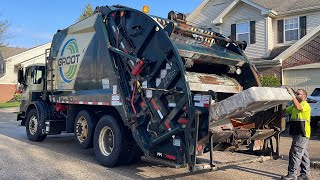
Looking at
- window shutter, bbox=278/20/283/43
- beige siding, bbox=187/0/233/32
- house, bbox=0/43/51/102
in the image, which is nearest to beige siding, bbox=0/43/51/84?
house, bbox=0/43/51/102

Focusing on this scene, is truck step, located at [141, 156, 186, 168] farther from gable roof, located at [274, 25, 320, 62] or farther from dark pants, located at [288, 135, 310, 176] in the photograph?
gable roof, located at [274, 25, 320, 62]

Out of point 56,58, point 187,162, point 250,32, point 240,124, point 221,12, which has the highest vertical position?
point 221,12

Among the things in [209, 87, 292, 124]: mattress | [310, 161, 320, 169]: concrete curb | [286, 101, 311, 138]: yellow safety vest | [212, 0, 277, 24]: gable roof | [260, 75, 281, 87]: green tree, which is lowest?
[310, 161, 320, 169]: concrete curb

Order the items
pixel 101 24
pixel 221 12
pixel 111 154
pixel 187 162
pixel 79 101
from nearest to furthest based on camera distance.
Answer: pixel 187 162 → pixel 111 154 → pixel 101 24 → pixel 79 101 → pixel 221 12

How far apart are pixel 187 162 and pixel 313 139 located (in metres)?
7.71

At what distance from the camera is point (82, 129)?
29.3 feet

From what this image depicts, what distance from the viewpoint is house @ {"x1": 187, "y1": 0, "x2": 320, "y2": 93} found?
1911cm

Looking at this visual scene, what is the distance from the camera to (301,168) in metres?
7.04

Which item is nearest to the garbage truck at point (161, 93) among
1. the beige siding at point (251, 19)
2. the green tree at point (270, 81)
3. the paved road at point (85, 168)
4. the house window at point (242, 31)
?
the paved road at point (85, 168)

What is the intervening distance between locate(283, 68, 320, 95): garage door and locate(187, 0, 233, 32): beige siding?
7.31 meters

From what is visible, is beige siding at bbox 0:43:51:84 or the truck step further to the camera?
beige siding at bbox 0:43:51:84

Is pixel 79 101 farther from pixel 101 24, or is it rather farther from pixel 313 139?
pixel 313 139

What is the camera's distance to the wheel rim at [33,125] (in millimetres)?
11127

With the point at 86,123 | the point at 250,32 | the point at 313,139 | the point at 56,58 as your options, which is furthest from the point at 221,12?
the point at 86,123
